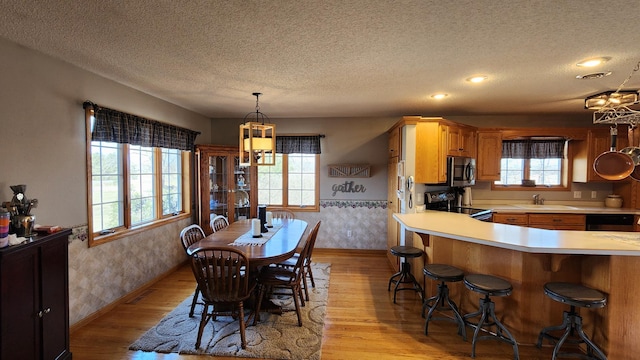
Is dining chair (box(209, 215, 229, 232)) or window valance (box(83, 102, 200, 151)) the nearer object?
window valance (box(83, 102, 200, 151))

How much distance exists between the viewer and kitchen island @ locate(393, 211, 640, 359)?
84.1 inches

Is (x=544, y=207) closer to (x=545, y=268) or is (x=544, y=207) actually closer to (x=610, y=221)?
(x=610, y=221)

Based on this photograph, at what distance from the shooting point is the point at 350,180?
5.08 metres

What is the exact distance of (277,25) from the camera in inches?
72.7

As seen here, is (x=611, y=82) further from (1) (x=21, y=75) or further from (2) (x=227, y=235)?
(1) (x=21, y=75)

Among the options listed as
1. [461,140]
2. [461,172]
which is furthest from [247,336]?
[461,140]

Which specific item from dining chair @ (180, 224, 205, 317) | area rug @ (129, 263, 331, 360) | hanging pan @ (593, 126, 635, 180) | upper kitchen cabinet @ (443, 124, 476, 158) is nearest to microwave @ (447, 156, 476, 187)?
upper kitchen cabinet @ (443, 124, 476, 158)

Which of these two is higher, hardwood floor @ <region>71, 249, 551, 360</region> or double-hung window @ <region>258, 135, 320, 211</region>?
double-hung window @ <region>258, 135, 320, 211</region>

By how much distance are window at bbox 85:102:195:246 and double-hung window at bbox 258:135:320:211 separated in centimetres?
130

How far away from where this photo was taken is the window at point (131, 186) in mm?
2957

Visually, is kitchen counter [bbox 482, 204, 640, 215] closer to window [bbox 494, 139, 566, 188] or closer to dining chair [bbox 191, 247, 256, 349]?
window [bbox 494, 139, 566, 188]

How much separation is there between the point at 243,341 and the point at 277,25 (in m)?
2.31

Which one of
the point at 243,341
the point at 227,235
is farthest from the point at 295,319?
the point at 227,235

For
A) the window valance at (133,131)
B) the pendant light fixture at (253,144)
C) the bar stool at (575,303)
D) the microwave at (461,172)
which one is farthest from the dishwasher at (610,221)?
the window valance at (133,131)
